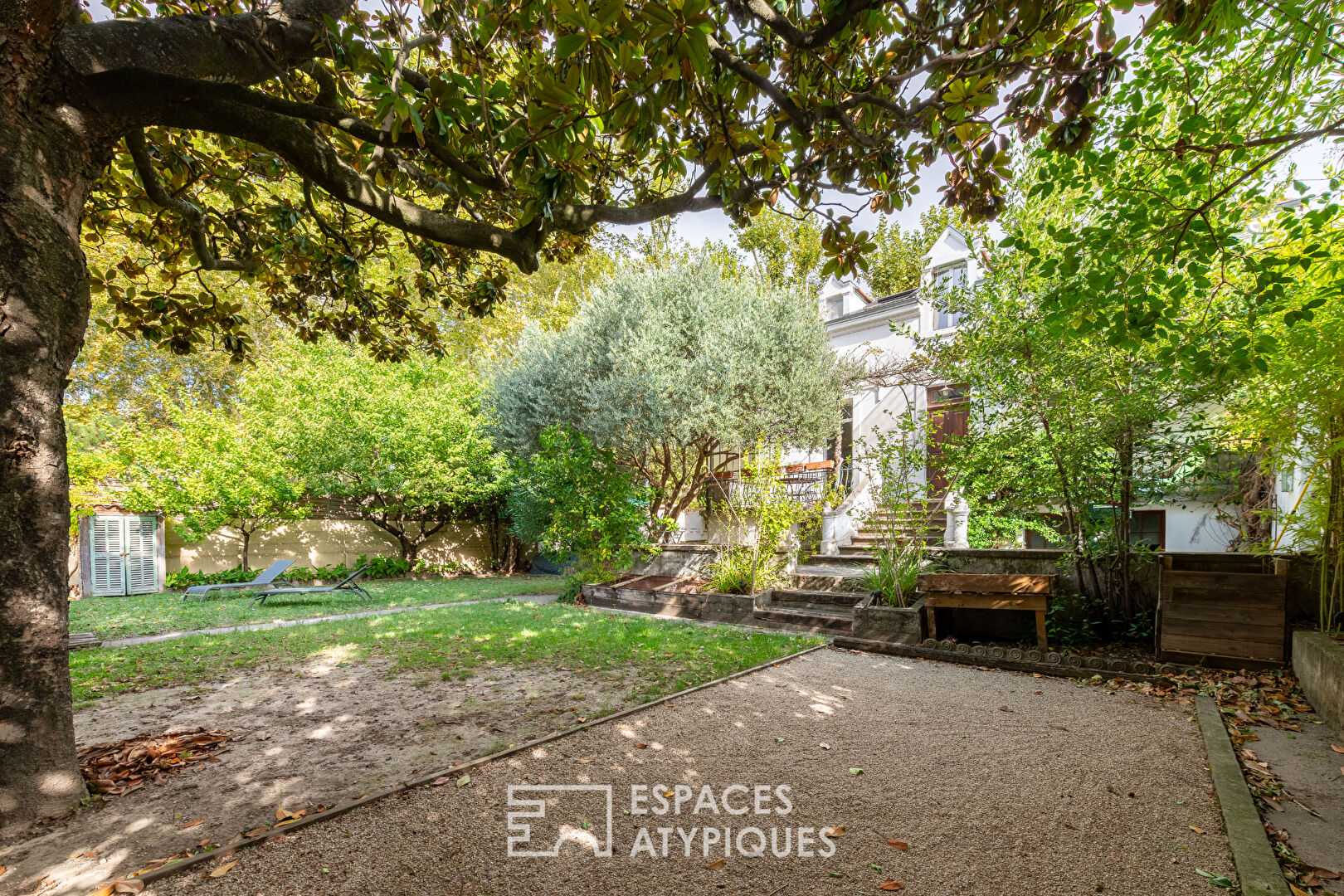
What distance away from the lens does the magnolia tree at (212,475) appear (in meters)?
11.1

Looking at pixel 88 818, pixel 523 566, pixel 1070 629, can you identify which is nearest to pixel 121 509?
pixel 523 566

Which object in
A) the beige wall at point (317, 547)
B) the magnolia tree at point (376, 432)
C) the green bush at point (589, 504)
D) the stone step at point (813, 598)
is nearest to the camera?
the stone step at point (813, 598)

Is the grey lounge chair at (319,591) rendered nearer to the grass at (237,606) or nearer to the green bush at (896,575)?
the grass at (237,606)

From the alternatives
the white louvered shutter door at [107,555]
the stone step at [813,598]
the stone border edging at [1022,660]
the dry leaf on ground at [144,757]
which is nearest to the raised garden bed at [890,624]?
the stone border edging at [1022,660]

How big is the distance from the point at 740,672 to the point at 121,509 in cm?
1299

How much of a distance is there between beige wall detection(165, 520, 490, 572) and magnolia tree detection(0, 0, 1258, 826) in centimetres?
1048

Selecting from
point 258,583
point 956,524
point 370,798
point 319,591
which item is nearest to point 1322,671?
point 956,524

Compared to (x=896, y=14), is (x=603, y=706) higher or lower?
lower

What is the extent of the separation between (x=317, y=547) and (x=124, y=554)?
11.0ft

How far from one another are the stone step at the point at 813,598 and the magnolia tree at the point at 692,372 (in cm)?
283

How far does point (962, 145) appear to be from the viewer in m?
3.60

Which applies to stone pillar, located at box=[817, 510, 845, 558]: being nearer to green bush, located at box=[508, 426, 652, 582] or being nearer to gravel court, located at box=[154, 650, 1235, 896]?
green bush, located at box=[508, 426, 652, 582]

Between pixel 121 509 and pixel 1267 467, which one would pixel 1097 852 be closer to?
pixel 1267 467

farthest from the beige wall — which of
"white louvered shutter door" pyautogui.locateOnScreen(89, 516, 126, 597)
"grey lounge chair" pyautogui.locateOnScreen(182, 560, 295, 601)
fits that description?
"grey lounge chair" pyautogui.locateOnScreen(182, 560, 295, 601)
